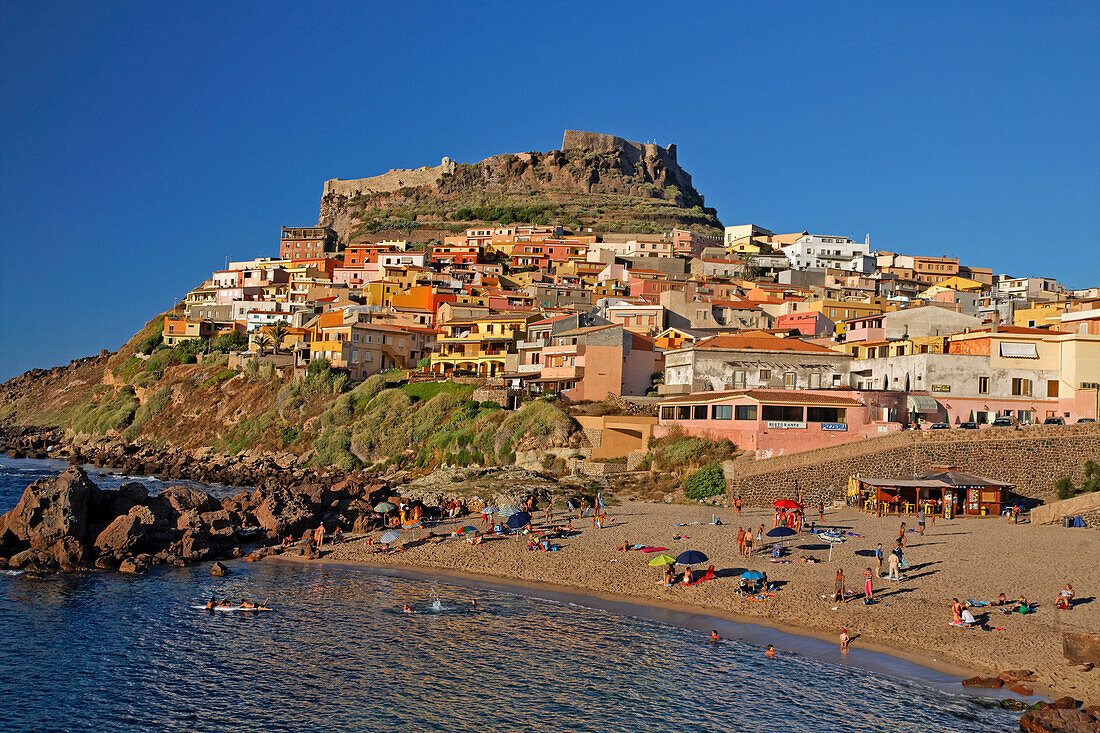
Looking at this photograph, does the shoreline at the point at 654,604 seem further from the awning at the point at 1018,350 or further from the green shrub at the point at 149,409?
the green shrub at the point at 149,409

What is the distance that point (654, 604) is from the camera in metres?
25.8

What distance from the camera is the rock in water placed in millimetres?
31406

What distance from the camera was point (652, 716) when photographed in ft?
60.1

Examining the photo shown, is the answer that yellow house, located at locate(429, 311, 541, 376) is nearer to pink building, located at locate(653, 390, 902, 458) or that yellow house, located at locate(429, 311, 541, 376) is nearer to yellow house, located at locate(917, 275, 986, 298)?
pink building, located at locate(653, 390, 902, 458)

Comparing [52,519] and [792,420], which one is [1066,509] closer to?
[792,420]

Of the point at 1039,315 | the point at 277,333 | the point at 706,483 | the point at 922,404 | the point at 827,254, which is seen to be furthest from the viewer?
the point at 827,254

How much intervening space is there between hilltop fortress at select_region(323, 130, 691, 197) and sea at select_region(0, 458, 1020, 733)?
11928 cm

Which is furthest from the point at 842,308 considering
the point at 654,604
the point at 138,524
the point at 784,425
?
the point at 138,524

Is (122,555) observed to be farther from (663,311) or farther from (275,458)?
(663,311)

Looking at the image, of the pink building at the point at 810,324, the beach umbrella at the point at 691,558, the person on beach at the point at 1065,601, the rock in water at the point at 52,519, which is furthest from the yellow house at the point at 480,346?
the person on beach at the point at 1065,601

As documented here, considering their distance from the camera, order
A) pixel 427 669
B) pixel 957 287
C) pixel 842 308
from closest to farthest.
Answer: pixel 427 669 → pixel 842 308 → pixel 957 287

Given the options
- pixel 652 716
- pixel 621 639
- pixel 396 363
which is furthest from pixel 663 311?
pixel 652 716

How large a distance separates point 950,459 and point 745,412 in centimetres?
832

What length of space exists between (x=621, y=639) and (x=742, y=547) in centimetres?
724
